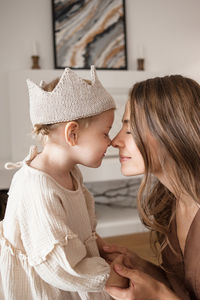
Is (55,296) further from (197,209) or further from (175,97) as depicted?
(175,97)

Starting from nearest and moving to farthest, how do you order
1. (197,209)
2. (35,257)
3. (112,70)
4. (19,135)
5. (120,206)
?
(35,257) < (197,209) < (19,135) < (112,70) < (120,206)

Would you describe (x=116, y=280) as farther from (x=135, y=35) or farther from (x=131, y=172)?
(x=135, y=35)

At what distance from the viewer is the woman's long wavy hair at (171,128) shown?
1.08 meters

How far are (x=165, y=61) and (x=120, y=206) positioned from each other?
63.5 inches

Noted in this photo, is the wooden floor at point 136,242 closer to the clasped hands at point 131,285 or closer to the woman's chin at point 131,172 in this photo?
the clasped hands at point 131,285

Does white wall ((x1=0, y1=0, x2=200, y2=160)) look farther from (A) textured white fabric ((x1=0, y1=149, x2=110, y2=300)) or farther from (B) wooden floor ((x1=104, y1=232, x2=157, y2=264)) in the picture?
(A) textured white fabric ((x1=0, y1=149, x2=110, y2=300))

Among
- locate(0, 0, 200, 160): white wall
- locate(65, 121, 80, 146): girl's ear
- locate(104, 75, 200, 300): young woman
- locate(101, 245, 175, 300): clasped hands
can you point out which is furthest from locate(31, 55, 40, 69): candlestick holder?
locate(101, 245, 175, 300): clasped hands

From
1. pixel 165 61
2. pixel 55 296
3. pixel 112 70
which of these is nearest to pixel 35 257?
pixel 55 296

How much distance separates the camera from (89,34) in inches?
117

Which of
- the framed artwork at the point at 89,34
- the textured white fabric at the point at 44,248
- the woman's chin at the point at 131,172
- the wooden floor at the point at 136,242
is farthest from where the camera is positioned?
the framed artwork at the point at 89,34

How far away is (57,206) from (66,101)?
339 millimetres

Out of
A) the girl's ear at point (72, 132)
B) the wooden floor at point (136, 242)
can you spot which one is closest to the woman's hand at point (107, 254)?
the girl's ear at point (72, 132)

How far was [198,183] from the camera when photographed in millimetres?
1146

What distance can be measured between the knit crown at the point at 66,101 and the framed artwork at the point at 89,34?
1.94 m
